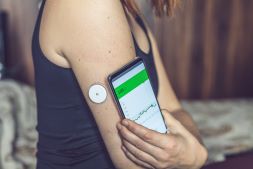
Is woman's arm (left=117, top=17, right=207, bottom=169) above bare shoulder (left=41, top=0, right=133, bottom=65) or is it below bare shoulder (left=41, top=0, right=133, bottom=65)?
below

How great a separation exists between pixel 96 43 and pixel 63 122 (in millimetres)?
186

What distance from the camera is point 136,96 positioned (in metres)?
0.67

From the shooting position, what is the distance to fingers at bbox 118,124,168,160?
655 millimetres

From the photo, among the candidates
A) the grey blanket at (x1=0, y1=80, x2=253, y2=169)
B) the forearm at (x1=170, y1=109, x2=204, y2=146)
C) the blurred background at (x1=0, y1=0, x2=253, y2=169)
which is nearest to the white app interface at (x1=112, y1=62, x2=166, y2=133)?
the forearm at (x1=170, y1=109, x2=204, y2=146)

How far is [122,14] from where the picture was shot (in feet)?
2.14

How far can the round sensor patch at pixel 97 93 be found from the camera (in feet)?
2.15

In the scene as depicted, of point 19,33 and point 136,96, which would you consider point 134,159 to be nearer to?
point 136,96

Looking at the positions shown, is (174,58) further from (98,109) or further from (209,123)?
(98,109)

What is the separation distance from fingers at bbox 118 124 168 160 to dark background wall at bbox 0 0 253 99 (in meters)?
1.70

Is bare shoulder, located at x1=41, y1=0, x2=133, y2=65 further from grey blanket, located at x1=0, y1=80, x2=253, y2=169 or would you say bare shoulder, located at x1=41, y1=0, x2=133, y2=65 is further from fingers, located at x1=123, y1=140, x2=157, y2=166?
grey blanket, located at x1=0, y1=80, x2=253, y2=169

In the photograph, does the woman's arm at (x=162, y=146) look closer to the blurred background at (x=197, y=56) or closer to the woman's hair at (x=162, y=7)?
the woman's hair at (x=162, y=7)

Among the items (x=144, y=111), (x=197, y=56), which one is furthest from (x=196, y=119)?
(x=144, y=111)

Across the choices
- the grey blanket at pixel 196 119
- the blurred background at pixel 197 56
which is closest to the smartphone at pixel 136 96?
the grey blanket at pixel 196 119

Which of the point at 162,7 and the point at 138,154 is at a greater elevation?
the point at 162,7
